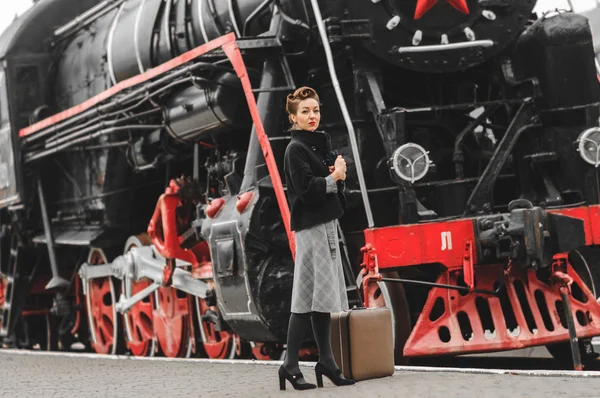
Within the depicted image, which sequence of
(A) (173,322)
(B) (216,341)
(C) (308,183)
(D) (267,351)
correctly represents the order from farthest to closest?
(A) (173,322), (B) (216,341), (D) (267,351), (C) (308,183)

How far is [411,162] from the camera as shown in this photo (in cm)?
693

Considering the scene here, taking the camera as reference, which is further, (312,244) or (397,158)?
(397,158)

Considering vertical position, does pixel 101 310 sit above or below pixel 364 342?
below

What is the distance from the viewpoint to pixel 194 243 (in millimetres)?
9664

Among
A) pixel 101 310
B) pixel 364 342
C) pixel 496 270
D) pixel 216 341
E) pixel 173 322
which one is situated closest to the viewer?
pixel 364 342

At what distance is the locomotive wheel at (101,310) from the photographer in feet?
37.1

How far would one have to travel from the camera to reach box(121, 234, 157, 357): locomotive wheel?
1035cm

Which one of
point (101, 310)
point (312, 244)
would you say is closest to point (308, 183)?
point (312, 244)

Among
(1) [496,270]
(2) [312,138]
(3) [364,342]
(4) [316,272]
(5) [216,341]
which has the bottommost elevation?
(5) [216,341]

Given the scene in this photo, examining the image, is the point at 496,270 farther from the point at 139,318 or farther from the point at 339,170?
the point at 139,318

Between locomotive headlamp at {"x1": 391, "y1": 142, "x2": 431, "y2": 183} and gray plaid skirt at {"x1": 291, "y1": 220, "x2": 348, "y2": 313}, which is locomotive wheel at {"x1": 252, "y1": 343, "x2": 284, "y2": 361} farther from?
gray plaid skirt at {"x1": 291, "y1": 220, "x2": 348, "y2": 313}

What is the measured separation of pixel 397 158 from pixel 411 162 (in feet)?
0.31

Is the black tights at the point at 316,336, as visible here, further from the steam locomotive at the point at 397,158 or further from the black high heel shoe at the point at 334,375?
the steam locomotive at the point at 397,158

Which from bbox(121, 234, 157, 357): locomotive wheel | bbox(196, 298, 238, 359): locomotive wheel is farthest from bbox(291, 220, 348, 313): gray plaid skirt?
bbox(121, 234, 157, 357): locomotive wheel
